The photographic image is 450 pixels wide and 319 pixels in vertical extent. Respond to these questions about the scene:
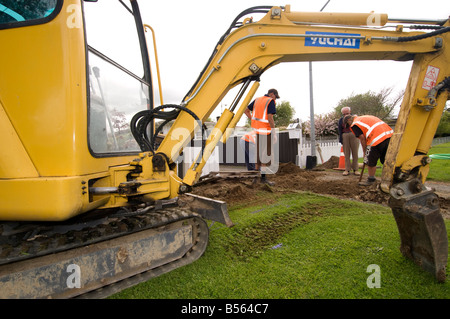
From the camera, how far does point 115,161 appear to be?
2.00 m

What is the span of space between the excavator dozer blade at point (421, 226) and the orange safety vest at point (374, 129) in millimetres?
2514

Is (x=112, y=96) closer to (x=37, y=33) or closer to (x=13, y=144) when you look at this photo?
(x=37, y=33)

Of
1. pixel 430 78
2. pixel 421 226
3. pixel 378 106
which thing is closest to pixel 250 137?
pixel 430 78

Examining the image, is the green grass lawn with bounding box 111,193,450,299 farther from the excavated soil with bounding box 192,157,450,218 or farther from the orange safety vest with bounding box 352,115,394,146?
the orange safety vest with bounding box 352,115,394,146

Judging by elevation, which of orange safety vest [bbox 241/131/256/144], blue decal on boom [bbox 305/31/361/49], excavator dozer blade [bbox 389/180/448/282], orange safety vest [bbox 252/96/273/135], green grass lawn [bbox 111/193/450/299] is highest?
blue decal on boom [bbox 305/31/361/49]

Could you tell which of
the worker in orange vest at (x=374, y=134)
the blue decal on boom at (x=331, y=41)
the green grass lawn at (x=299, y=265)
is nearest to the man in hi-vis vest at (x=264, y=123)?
the worker in orange vest at (x=374, y=134)

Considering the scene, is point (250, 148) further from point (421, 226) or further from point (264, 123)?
point (421, 226)

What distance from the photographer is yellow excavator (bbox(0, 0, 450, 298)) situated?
57.9 inches

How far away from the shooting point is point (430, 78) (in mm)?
2230

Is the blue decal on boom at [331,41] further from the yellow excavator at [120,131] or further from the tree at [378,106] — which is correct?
the tree at [378,106]

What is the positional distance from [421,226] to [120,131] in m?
2.65

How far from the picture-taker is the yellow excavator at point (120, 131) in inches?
57.9

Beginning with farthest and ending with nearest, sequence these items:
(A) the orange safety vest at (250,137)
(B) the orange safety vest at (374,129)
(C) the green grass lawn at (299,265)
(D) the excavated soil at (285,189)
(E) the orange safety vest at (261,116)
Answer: (A) the orange safety vest at (250,137) < (E) the orange safety vest at (261,116) < (B) the orange safety vest at (374,129) < (D) the excavated soil at (285,189) < (C) the green grass lawn at (299,265)

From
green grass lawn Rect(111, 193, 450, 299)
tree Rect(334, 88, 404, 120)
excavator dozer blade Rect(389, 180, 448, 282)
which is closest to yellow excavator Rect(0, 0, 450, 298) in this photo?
excavator dozer blade Rect(389, 180, 448, 282)
